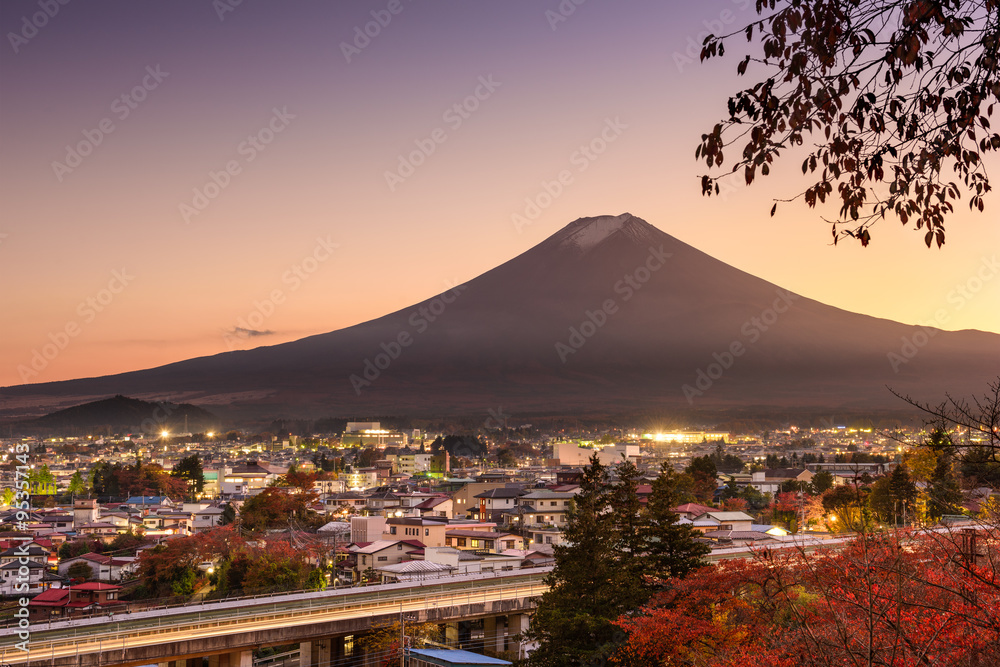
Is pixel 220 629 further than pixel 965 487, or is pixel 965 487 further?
pixel 965 487

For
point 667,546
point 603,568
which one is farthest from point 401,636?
point 667,546

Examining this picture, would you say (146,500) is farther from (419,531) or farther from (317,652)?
(317,652)

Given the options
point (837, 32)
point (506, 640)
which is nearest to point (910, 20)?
point (837, 32)

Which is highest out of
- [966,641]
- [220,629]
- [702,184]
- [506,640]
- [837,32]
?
[837,32]

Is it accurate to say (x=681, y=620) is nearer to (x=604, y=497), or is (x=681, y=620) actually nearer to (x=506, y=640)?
(x=604, y=497)

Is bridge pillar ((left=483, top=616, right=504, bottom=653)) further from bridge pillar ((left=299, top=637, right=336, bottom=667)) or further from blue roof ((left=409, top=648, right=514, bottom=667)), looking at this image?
blue roof ((left=409, top=648, right=514, bottom=667))

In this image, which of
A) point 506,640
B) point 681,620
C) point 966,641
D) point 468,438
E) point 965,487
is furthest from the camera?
point 468,438
